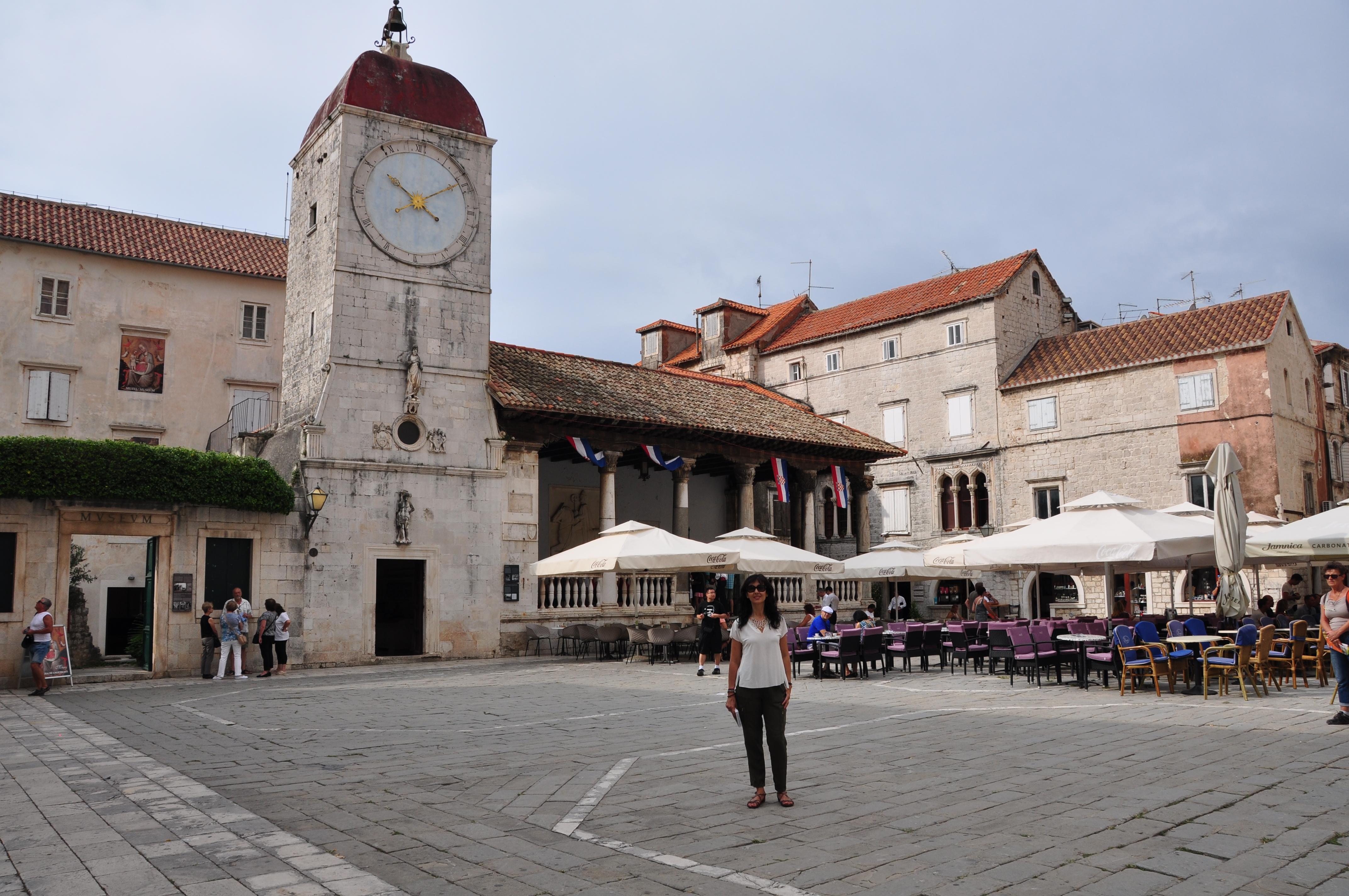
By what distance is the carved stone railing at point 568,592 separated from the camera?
23016 mm

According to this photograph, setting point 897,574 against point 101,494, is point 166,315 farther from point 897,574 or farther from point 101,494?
point 897,574

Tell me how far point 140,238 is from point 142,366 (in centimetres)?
406

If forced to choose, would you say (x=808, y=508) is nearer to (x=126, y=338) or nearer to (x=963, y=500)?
(x=963, y=500)

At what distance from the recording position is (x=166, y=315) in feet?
101

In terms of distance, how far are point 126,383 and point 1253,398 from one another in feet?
109

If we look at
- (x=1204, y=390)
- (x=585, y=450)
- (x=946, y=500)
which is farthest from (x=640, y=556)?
(x=1204, y=390)

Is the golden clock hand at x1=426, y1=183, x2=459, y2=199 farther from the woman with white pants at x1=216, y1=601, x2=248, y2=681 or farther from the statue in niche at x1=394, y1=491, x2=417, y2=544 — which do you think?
the woman with white pants at x1=216, y1=601, x2=248, y2=681

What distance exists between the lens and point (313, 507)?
19.9 meters

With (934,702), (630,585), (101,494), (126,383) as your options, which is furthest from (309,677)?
(126,383)

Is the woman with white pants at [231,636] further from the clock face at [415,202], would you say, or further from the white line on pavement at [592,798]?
the white line on pavement at [592,798]

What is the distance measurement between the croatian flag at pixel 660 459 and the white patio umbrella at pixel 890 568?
5274 mm

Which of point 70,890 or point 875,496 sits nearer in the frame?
point 70,890

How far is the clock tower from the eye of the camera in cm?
2078

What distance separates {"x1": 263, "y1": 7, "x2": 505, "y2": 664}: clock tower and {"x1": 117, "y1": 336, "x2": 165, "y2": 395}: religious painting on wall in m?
9.41
